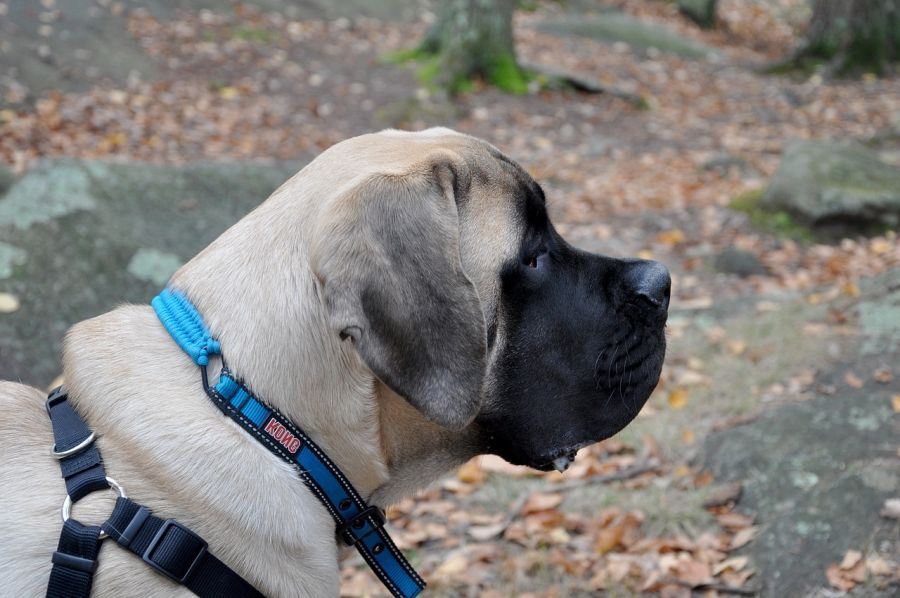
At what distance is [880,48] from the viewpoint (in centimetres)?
1424

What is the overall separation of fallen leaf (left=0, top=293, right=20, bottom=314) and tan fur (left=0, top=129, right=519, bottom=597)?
307 cm

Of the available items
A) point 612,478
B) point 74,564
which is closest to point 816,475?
point 612,478

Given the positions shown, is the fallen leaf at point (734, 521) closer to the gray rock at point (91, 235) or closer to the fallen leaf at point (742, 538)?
the fallen leaf at point (742, 538)

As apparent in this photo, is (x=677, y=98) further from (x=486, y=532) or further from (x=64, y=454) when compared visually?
(x=64, y=454)

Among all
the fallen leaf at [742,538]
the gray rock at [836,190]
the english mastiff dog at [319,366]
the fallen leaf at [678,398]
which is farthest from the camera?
the gray rock at [836,190]

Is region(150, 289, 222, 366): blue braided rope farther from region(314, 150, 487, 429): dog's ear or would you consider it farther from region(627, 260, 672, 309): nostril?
region(627, 260, 672, 309): nostril

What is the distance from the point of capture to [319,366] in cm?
241

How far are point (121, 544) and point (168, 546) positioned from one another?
0.39 ft

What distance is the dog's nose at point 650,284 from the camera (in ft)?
9.78

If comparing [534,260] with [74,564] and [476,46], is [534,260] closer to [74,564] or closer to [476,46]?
[74,564]

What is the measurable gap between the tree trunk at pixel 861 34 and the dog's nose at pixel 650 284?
1301cm

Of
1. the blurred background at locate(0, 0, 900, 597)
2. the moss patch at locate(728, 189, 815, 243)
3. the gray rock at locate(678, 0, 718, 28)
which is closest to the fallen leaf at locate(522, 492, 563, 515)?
the blurred background at locate(0, 0, 900, 597)

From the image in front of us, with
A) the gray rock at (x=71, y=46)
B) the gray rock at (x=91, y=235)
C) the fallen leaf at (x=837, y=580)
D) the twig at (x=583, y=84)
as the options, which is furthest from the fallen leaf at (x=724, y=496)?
the twig at (x=583, y=84)

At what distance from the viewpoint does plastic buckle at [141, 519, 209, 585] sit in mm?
2209
